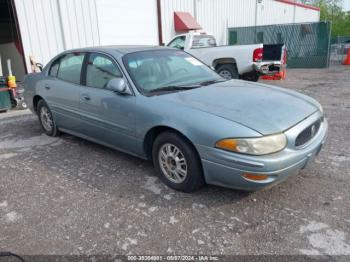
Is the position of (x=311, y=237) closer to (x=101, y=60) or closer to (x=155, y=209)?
(x=155, y=209)

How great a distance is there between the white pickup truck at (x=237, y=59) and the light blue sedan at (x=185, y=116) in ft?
17.4

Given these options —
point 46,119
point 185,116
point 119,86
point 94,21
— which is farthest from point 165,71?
point 94,21

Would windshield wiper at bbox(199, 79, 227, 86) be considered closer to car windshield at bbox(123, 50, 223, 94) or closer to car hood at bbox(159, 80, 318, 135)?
car windshield at bbox(123, 50, 223, 94)

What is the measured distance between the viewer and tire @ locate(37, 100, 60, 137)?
17.2ft

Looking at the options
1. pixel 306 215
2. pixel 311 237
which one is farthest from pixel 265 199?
pixel 311 237

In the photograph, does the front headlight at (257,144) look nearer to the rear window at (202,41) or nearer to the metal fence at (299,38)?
the rear window at (202,41)

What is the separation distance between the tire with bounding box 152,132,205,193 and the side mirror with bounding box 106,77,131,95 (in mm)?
702

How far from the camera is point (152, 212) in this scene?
306cm

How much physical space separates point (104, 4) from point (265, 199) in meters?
9.87

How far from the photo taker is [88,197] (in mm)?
3379

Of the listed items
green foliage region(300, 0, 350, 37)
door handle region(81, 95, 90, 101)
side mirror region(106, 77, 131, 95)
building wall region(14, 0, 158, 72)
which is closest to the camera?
side mirror region(106, 77, 131, 95)

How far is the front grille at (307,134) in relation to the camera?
2.96 metres

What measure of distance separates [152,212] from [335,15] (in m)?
50.7

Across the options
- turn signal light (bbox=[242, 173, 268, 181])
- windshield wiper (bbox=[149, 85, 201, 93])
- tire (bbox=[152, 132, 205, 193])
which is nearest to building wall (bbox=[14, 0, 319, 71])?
windshield wiper (bbox=[149, 85, 201, 93])
